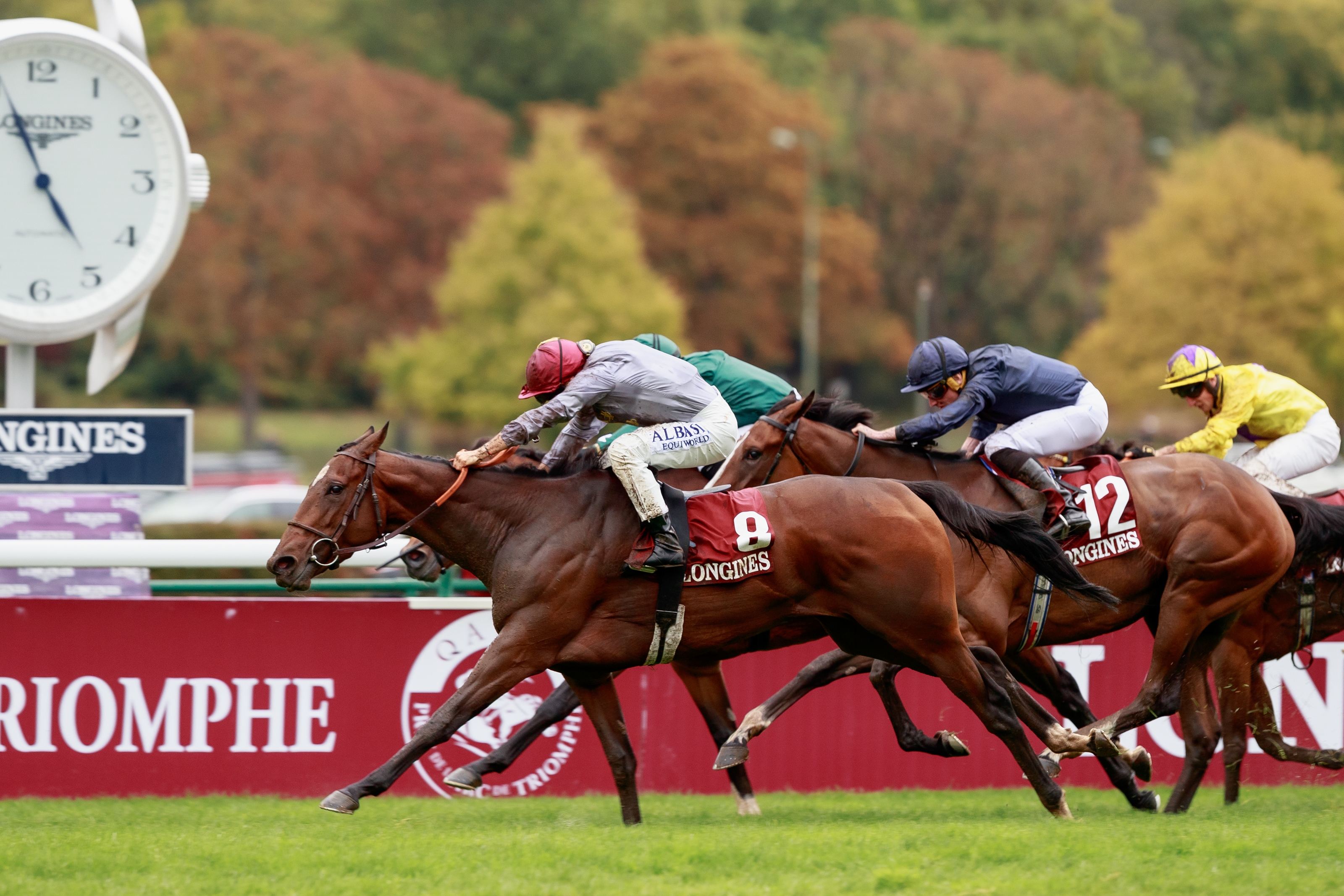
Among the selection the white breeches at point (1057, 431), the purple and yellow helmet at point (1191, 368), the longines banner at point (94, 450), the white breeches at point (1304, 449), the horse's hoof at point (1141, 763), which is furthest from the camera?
the longines banner at point (94, 450)

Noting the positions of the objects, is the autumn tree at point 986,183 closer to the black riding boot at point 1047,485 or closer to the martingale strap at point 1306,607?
the martingale strap at point 1306,607

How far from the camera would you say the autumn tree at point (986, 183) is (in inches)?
1922

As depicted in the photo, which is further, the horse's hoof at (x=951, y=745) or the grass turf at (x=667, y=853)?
the horse's hoof at (x=951, y=745)

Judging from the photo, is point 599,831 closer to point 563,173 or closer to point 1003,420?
point 1003,420

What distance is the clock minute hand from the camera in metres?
8.43

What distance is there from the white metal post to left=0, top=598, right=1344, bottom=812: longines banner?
4.46ft

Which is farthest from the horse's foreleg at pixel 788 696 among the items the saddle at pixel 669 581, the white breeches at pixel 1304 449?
the white breeches at pixel 1304 449

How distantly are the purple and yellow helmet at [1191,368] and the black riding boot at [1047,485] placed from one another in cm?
102

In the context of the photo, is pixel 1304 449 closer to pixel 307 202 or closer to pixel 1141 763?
pixel 1141 763

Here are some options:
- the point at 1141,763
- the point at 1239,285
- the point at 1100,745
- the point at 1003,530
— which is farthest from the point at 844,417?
the point at 1239,285

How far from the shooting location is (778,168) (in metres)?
46.2

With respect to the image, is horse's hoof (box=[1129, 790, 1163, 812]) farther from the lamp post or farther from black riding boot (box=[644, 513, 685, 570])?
the lamp post

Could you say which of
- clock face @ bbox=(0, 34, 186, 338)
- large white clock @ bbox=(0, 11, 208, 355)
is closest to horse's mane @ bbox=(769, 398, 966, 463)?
large white clock @ bbox=(0, 11, 208, 355)

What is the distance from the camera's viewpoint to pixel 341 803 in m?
6.00
